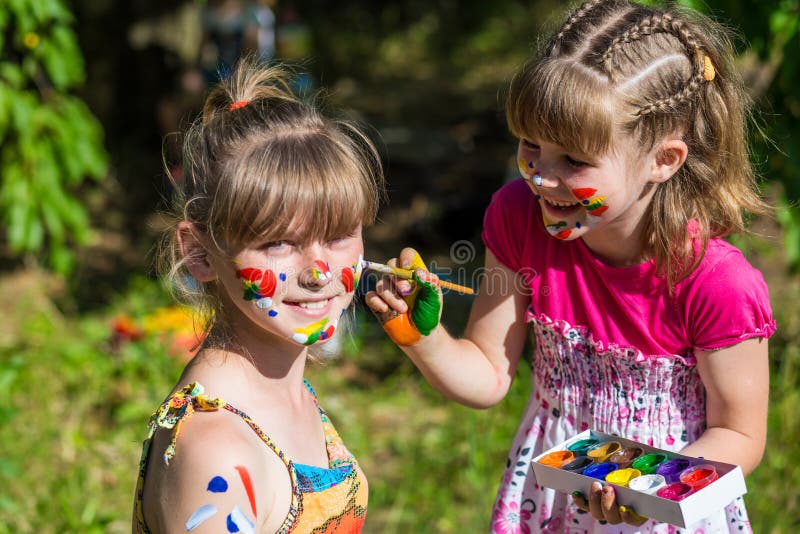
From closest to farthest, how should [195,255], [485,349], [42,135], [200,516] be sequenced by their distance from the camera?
[200,516] < [195,255] < [485,349] < [42,135]

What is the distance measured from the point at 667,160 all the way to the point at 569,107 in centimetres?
24

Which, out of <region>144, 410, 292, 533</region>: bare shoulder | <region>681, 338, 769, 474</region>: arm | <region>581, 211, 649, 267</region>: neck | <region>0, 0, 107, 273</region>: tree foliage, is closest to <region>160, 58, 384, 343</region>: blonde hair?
<region>144, 410, 292, 533</region>: bare shoulder

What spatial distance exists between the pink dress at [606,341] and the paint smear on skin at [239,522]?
732mm

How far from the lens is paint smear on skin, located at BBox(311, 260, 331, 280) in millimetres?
1478

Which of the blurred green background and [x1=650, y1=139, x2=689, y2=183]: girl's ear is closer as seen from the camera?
[x1=650, y1=139, x2=689, y2=183]: girl's ear

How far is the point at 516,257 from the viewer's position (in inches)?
73.5

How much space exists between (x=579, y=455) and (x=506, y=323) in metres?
0.35

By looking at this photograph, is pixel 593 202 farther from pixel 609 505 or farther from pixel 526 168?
pixel 609 505

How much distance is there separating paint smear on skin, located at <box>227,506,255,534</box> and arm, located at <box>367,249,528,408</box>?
562mm

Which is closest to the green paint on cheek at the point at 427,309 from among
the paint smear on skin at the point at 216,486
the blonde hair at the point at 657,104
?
the blonde hair at the point at 657,104

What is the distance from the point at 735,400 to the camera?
1660 millimetres

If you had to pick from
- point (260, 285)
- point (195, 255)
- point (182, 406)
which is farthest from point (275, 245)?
point (182, 406)

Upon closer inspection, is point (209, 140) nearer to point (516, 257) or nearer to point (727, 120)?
point (516, 257)

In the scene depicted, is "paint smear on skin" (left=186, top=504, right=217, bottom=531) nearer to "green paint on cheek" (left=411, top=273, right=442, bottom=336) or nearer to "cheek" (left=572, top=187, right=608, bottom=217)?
"green paint on cheek" (left=411, top=273, right=442, bottom=336)
